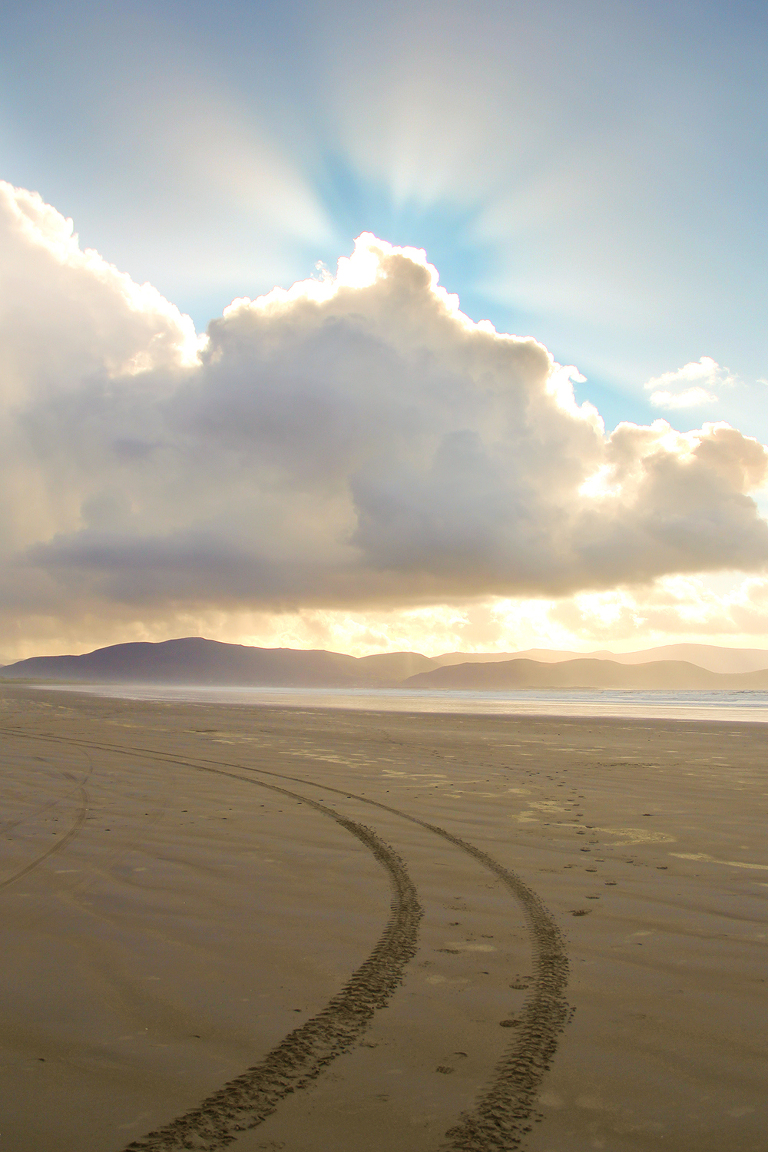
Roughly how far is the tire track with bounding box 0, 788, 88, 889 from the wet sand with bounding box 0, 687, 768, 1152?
48mm

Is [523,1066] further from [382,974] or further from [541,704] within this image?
[541,704]

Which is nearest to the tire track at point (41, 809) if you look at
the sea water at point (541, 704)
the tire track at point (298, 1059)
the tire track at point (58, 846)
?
the tire track at point (58, 846)

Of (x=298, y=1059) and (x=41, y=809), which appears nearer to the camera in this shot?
(x=298, y=1059)

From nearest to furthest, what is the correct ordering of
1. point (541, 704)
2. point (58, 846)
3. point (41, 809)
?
point (58, 846) < point (41, 809) < point (541, 704)

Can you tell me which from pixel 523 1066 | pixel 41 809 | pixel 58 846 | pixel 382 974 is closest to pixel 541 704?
pixel 41 809

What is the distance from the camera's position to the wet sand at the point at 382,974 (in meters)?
2.69

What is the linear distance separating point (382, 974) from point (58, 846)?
4.42 metres

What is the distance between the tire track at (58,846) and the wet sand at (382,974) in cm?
5

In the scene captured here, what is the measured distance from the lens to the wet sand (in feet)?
8.82

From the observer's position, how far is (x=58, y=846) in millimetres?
6816

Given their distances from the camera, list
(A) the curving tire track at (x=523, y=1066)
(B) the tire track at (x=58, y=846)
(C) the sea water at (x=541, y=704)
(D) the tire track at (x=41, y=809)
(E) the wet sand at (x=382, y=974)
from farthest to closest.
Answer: (C) the sea water at (x=541, y=704)
(D) the tire track at (x=41, y=809)
(B) the tire track at (x=58, y=846)
(E) the wet sand at (x=382, y=974)
(A) the curving tire track at (x=523, y=1066)

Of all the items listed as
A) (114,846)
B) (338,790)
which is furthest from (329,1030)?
(338,790)

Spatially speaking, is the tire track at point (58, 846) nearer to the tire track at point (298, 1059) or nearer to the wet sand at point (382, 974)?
the wet sand at point (382, 974)

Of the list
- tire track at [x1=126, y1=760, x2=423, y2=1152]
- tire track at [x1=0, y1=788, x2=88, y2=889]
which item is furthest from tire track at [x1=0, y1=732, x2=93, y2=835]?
tire track at [x1=126, y1=760, x2=423, y2=1152]
